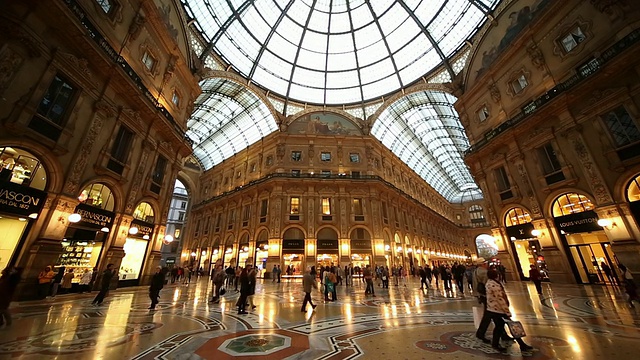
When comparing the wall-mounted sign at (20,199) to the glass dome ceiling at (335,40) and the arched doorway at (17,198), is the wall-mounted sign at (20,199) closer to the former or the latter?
the arched doorway at (17,198)

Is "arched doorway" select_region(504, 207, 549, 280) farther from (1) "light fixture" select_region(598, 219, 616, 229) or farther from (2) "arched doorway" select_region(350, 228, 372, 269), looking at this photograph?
(2) "arched doorway" select_region(350, 228, 372, 269)

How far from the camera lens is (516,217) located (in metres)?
18.4

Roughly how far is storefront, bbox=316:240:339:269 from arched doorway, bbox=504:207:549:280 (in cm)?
1533

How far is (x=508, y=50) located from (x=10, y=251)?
104ft

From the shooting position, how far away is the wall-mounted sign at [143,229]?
15879 mm

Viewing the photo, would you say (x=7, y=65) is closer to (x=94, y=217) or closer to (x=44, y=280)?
(x=94, y=217)

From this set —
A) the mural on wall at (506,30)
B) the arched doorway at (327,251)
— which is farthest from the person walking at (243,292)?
the mural on wall at (506,30)

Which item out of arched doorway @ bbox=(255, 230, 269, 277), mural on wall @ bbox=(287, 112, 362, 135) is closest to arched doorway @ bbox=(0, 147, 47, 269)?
arched doorway @ bbox=(255, 230, 269, 277)

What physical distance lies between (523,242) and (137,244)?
2825 cm

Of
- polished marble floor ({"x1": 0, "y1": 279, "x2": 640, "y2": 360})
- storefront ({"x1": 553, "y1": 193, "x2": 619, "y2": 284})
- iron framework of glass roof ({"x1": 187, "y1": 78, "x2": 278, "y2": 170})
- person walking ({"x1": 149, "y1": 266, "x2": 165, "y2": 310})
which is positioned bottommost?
polished marble floor ({"x1": 0, "y1": 279, "x2": 640, "y2": 360})

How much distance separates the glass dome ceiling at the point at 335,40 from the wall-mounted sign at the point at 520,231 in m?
17.6

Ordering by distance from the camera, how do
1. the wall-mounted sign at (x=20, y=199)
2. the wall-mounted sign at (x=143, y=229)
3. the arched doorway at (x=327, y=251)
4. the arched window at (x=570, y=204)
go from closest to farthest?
1. the wall-mounted sign at (x=20, y=199)
2. the arched window at (x=570, y=204)
3. the wall-mounted sign at (x=143, y=229)
4. the arched doorway at (x=327, y=251)

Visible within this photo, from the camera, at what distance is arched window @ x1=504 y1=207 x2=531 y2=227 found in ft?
58.3

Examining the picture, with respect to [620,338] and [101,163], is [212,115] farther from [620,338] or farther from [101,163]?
[620,338]
